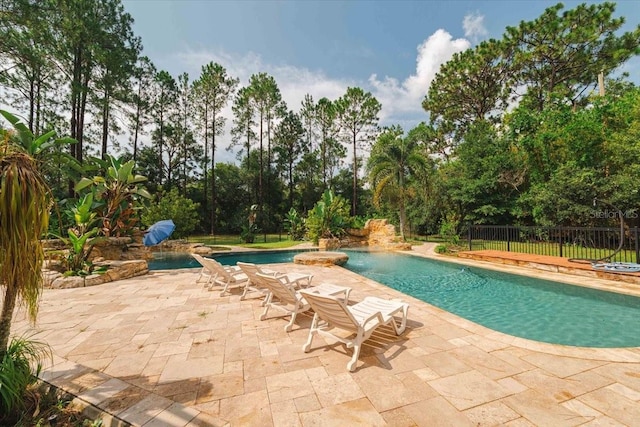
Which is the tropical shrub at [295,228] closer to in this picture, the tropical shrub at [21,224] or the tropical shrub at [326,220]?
the tropical shrub at [326,220]

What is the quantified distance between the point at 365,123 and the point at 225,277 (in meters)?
24.5

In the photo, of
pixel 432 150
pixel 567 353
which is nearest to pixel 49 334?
pixel 567 353

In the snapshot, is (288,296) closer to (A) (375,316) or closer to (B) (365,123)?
(A) (375,316)

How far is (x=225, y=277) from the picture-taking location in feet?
21.2

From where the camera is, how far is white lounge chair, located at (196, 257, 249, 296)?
6.26m

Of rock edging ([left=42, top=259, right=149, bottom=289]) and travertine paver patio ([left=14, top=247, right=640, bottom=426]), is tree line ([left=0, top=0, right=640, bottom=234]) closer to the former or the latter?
rock edging ([left=42, top=259, right=149, bottom=289])

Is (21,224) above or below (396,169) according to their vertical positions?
below

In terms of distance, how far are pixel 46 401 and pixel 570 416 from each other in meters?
4.58

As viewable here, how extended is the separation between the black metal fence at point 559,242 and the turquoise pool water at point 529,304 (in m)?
3.62

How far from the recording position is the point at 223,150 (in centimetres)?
2970

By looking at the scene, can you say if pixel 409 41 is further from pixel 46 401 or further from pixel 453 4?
pixel 46 401

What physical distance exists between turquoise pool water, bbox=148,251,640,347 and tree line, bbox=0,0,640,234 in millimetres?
7904

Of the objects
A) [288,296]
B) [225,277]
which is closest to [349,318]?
[288,296]

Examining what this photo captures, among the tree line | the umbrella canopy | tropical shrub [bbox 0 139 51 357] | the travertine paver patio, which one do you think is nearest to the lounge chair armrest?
the travertine paver patio
